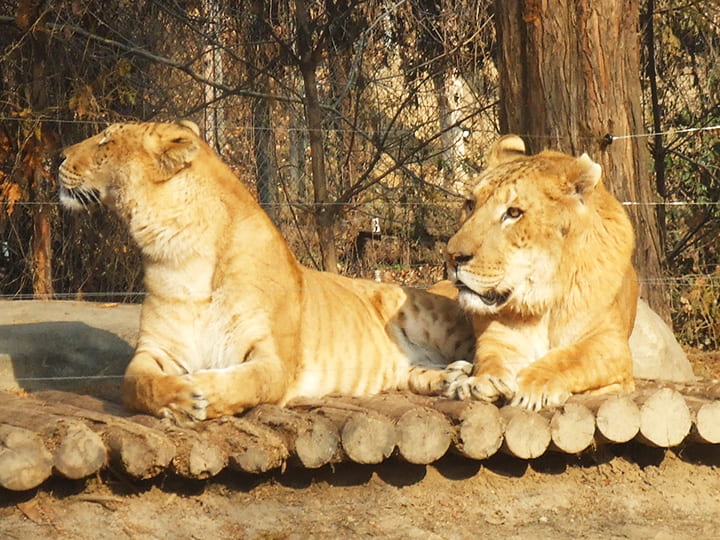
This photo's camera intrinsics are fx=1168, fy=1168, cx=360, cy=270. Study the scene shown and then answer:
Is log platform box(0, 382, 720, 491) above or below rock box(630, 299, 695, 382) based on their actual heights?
below

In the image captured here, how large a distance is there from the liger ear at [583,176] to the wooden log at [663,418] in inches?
35.2

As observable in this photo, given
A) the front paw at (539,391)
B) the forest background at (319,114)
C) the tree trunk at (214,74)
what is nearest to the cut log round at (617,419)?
the front paw at (539,391)

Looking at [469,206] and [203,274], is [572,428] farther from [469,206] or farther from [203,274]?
[203,274]

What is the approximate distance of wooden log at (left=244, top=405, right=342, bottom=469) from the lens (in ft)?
13.6

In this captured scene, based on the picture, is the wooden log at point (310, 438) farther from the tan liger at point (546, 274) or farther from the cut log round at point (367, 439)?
the tan liger at point (546, 274)

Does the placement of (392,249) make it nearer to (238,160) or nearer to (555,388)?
(238,160)

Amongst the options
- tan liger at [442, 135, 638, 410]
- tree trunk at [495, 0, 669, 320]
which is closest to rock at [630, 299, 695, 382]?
tree trunk at [495, 0, 669, 320]

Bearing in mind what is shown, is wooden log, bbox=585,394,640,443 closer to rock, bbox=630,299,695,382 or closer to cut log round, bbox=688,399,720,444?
cut log round, bbox=688,399,720,444

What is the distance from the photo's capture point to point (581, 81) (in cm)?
597

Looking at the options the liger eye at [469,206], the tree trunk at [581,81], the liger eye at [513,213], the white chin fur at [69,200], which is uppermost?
the tree trunk at [581,81]

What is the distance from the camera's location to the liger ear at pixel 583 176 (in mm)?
4773

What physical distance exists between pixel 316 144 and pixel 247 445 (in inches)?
157

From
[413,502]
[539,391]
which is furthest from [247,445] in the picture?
[539,391]

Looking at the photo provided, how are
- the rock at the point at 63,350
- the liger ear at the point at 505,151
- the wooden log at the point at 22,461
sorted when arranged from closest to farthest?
1. the wooden log at the point at 22,461
2. the liger ear at the point at 505,151
3. the rock at the point at 63,350
